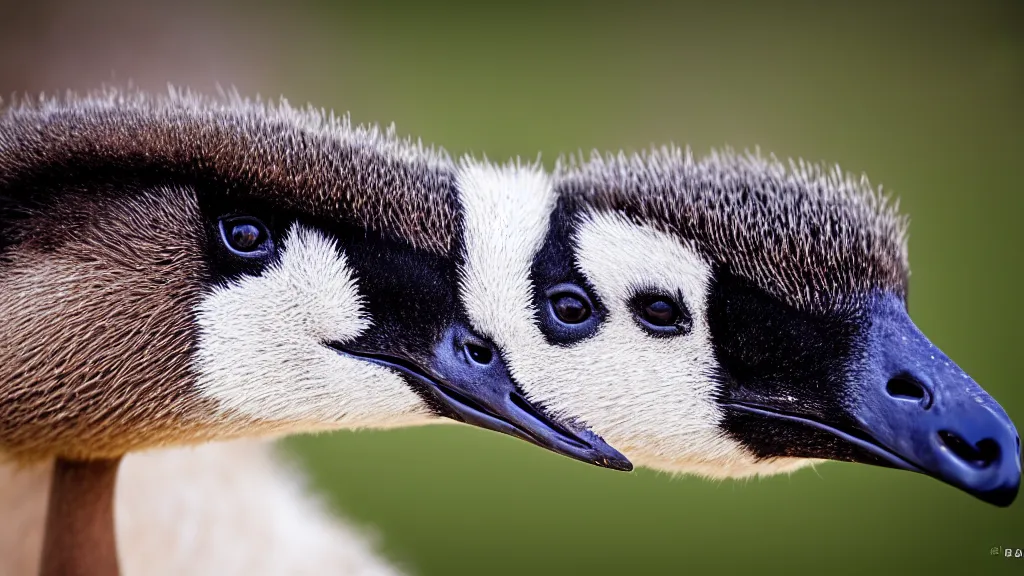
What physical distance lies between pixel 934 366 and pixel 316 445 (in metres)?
1.62

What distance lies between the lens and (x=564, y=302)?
2.12 feet

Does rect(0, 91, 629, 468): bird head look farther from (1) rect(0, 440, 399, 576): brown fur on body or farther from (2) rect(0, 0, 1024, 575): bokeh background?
(2) rect(0, 0, 1024, 575): bokeh background

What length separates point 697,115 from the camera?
1.80 m

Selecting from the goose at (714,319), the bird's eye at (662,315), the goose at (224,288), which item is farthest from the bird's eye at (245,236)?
the bird's eye at (662,315)

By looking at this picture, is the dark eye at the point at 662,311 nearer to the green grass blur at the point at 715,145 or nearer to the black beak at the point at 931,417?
the black beak at the point at 931,417

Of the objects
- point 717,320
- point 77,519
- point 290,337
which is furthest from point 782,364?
point 77,519

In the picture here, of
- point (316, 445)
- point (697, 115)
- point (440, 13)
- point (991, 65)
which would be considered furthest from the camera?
point (316, 445)

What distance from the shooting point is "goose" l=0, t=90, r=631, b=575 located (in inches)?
25.0

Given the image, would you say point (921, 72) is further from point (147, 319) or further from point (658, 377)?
point (147, 319)

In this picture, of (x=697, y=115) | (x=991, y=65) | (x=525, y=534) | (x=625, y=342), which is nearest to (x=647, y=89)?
(x=697, y=115)

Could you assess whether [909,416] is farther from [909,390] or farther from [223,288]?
[223,288]

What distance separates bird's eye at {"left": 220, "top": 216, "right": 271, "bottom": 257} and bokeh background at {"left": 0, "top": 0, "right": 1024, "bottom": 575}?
0.82m

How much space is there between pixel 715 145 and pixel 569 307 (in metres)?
1.16

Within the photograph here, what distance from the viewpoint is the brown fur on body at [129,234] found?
2.08 feet
